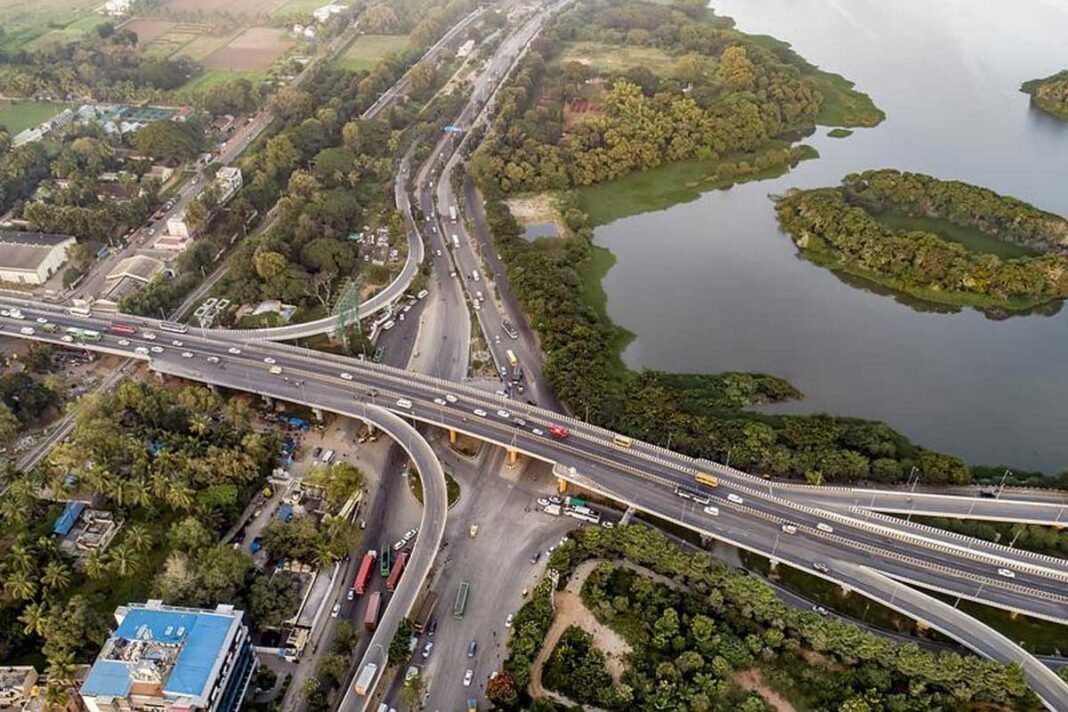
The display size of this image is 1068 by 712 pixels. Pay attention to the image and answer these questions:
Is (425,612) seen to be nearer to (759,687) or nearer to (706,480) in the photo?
(759,687)

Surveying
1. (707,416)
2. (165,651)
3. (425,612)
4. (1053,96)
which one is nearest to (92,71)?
(165,651)

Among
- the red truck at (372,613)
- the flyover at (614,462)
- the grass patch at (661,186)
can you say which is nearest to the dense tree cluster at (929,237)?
the grass patch at (661,186)

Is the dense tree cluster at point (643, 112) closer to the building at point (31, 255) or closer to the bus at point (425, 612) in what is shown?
the building at point (31, 255)

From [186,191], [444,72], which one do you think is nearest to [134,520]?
[186,191]

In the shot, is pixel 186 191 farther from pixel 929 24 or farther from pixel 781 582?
pixel 929 24

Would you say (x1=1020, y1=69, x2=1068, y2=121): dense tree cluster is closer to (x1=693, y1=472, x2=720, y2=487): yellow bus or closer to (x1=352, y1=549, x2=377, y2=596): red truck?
(x1=693, y1=472, x2=720, y2=487): yellow bus

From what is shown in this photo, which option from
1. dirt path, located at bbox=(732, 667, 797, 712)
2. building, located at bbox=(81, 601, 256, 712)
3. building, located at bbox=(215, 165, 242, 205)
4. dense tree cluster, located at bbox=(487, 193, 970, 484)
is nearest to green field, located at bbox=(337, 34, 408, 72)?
building, located at bbox=(215, 165, 242, 205)
